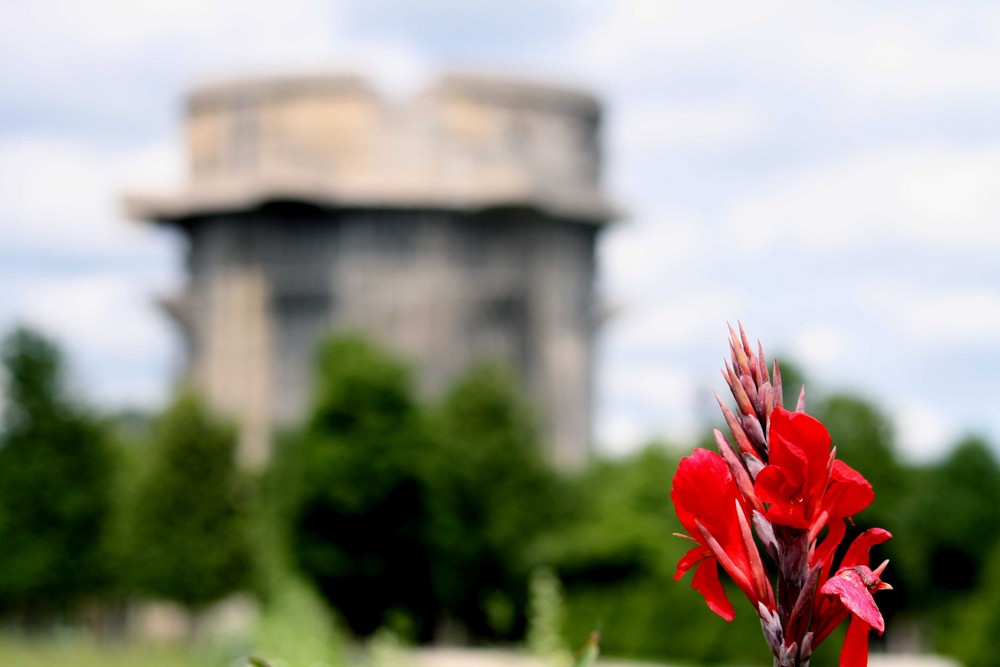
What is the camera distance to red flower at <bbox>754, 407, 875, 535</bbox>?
138 centimetres

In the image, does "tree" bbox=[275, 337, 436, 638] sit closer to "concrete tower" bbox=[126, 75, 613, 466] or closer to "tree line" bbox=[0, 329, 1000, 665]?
"tree line" bbox=[0, 329, 1000, 665]

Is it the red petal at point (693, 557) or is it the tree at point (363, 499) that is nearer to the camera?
the red petal at point (693, 557)

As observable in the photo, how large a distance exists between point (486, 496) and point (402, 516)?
115 inches

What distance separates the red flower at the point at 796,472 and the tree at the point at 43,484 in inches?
927

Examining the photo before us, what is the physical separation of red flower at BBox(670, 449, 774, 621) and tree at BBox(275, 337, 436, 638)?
66.2ft

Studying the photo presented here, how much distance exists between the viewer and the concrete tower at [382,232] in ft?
102

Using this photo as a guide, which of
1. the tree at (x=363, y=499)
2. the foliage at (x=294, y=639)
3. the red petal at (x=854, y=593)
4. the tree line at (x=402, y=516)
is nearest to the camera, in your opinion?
the red petal at (x=854, y=593)

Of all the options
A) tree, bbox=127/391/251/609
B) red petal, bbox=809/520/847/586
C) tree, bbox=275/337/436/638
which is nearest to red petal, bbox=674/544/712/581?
red petal, bbox=809/520/847/586

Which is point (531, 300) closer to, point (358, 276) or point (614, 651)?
point (358, 276)

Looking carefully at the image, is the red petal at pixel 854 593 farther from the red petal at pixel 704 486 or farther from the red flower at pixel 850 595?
the red petal at pixel 704 486

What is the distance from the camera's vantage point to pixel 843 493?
4.69 ft

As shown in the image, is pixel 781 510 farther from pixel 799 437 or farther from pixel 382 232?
pixel 382 232

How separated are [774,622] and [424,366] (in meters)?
29.8

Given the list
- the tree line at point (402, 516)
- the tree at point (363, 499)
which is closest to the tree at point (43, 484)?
the tree line at point (402, 516)
